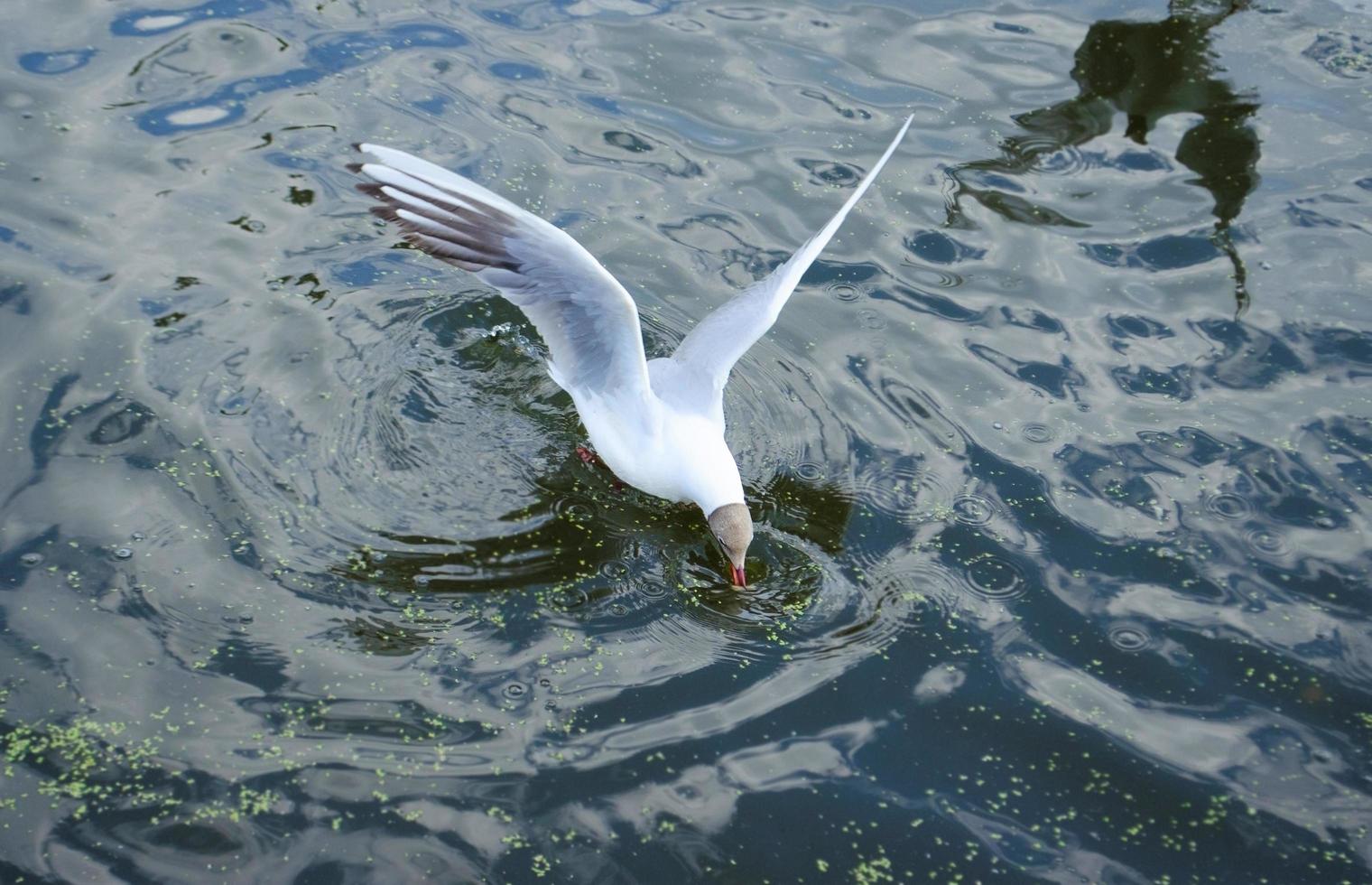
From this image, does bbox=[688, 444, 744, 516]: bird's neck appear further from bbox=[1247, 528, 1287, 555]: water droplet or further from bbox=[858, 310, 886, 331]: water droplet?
bbox=[1247, 528, 1287, 555]: water droplet

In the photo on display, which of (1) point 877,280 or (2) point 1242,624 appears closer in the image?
(2) point 1242,624

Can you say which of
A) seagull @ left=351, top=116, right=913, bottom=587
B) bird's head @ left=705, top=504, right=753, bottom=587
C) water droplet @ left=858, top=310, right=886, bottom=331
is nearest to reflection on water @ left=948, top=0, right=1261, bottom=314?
water droplet @ left=858, top=310, right=886, bottom=331

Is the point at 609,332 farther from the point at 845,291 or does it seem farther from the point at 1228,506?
the point at 1228,506

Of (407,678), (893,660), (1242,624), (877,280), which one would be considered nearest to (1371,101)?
(877,280)

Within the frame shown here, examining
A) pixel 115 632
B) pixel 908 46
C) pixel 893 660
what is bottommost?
pixel 115 632

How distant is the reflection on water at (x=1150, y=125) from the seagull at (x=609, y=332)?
1.71m

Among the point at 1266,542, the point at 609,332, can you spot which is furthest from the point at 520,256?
the point at 1266,542

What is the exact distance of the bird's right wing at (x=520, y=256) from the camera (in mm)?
4797

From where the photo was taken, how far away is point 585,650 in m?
4.32

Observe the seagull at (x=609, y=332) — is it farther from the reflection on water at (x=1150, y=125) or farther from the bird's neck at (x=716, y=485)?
the reflection on water at (x=1150, y=125)

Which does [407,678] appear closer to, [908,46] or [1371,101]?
[908,46]

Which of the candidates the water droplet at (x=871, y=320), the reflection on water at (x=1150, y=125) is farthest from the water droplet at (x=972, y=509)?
the reflection on water at (x=1150, y=125)

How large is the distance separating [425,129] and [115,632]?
341 centimetres

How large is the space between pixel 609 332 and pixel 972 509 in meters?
1.52
